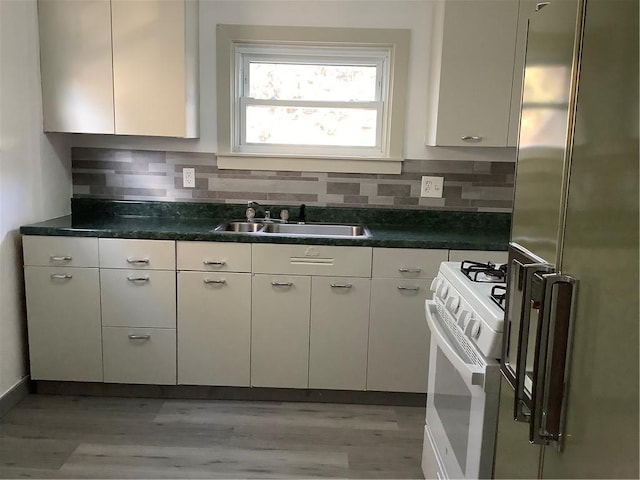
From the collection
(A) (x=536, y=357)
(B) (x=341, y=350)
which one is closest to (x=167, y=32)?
(B) (x=341, y=350)

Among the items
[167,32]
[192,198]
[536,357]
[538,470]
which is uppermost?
[167,32]

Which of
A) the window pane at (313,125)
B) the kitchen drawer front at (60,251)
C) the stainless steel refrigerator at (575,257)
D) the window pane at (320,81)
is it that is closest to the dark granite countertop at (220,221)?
the kitchen drawer front at (60,251)

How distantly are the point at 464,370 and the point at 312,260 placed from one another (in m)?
1.33

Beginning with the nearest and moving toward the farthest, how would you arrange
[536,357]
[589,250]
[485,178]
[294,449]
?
[589,250]
[536,357]
[294,449]
[485,178]

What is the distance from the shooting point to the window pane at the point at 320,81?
10.5 ft

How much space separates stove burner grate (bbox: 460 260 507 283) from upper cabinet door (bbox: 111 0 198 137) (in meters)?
1.68

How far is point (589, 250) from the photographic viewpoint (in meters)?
1.04

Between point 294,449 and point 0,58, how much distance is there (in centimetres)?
219

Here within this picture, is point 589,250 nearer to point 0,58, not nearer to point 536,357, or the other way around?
point 536,357

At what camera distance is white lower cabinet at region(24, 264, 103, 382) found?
2.74 meters

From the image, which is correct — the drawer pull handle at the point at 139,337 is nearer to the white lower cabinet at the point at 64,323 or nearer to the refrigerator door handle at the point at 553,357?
the white lower cabinet at the point at 64,323

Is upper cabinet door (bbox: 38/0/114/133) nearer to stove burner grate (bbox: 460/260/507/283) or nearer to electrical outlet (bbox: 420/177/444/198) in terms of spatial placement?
electrical outlet (bbox: 420/177/444/198)

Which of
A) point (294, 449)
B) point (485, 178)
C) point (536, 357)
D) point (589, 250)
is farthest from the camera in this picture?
point (485, 178)

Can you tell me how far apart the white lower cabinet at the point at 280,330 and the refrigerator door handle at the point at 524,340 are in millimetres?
1564
